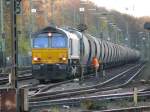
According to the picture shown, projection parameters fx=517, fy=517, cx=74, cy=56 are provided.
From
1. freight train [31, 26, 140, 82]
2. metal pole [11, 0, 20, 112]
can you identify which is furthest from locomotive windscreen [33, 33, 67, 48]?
metal pole [11, 0, 20, 112]

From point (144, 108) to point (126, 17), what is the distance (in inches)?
3817

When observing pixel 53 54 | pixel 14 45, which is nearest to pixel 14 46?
pixel 14 45

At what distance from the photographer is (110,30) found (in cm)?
9606

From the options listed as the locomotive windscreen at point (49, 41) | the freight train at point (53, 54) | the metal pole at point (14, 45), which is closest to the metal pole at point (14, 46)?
the metal pole at point (14, 45)

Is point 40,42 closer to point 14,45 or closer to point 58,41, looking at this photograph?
point 58,41

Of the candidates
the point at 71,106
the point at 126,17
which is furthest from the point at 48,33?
the point at 126,17

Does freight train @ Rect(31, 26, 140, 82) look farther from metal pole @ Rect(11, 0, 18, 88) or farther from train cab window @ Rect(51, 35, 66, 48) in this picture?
metal pole @ Rect(11, 0, 18, 88)

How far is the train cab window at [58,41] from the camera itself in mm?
30139

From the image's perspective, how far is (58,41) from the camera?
99.9 ft

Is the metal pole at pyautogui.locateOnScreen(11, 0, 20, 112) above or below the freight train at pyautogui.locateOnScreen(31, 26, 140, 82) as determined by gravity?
above

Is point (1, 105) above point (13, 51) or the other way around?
the other way around

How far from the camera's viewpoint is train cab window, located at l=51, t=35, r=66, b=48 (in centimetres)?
3014

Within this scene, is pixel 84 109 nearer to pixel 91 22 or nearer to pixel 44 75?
pixel 44 75

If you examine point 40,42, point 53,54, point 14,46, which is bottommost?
point 53,54
